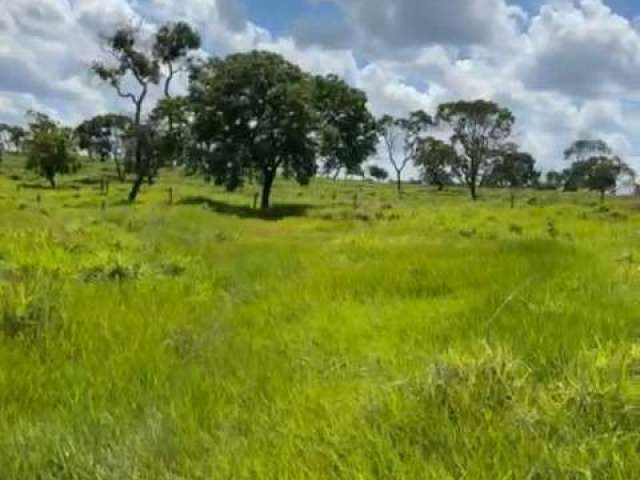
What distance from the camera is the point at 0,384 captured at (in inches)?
221

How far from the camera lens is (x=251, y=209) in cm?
4988

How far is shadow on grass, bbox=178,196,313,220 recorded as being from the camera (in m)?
46.5

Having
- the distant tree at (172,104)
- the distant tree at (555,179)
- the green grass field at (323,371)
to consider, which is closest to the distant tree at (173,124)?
the distant tree at (172,104)

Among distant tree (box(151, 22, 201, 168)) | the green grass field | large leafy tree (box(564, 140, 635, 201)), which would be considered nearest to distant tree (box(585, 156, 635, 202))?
large leafy tree (box(564, 140, 635, 201))

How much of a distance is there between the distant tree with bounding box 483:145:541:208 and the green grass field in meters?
81.4

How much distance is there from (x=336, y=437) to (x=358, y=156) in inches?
3125

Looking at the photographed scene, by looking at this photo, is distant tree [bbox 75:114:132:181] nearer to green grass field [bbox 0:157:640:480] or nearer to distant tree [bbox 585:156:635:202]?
distant tree [bbox 585:156:635:202]

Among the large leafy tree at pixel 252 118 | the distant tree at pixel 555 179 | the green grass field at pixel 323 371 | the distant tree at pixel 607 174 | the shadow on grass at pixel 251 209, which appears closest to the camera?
the green grass field at pixel 323 371

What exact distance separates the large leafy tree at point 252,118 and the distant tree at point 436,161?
156ft

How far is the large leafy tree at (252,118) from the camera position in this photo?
169 ft

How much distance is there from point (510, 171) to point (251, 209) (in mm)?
65264

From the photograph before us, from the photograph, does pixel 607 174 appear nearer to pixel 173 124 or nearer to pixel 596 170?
pixel 596 170

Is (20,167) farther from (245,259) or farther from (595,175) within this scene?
(245,259)

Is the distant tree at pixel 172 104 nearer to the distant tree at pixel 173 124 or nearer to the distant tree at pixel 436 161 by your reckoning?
the distant tree at pixel 173 124
